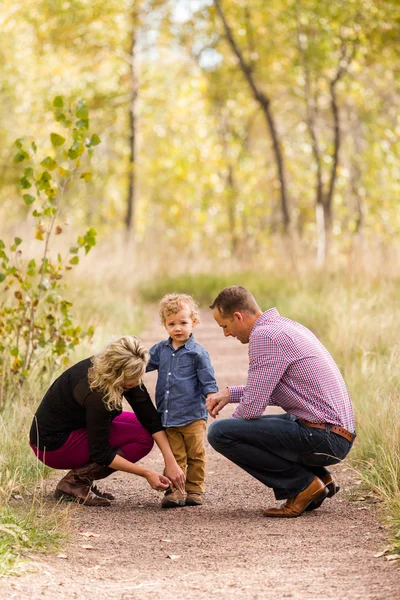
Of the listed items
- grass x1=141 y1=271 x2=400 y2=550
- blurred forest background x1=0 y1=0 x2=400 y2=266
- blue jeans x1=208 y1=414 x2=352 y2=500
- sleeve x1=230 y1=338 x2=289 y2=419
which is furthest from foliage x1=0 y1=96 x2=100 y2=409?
blurred forest background x1=0 y1=0 x2=400 y2=266

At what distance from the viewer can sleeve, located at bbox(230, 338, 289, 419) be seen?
452cm

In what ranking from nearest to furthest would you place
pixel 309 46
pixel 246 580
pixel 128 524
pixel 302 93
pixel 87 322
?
pixel 246 580 → pixel 128 524 → pixel 87 322 → pixel 309 46 → pixel 302 93

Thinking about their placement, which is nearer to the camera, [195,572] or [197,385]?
[195,572]

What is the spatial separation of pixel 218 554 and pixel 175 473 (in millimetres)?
766

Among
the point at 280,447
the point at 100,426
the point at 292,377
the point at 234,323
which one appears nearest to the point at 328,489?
the point at 280,447

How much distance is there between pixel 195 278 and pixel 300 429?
12702mm

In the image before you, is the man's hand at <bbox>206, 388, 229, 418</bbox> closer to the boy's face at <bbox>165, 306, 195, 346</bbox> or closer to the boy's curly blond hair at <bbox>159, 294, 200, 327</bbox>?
the boy's face at <bbox>165, 306, 195, 346</bbox>

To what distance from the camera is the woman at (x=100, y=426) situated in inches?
180

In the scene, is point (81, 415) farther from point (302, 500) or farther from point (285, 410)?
point (302, 500)

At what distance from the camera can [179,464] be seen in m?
5.04

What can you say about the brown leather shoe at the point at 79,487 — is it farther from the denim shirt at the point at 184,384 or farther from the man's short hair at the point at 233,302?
the man's short hair at the point at 233,302

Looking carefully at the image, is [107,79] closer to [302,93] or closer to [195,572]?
[302,93]

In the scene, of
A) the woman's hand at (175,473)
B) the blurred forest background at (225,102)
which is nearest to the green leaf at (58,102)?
the woman's hand at (175,473)

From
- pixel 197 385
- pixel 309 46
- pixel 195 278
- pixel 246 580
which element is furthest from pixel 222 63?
pixel 246 580
